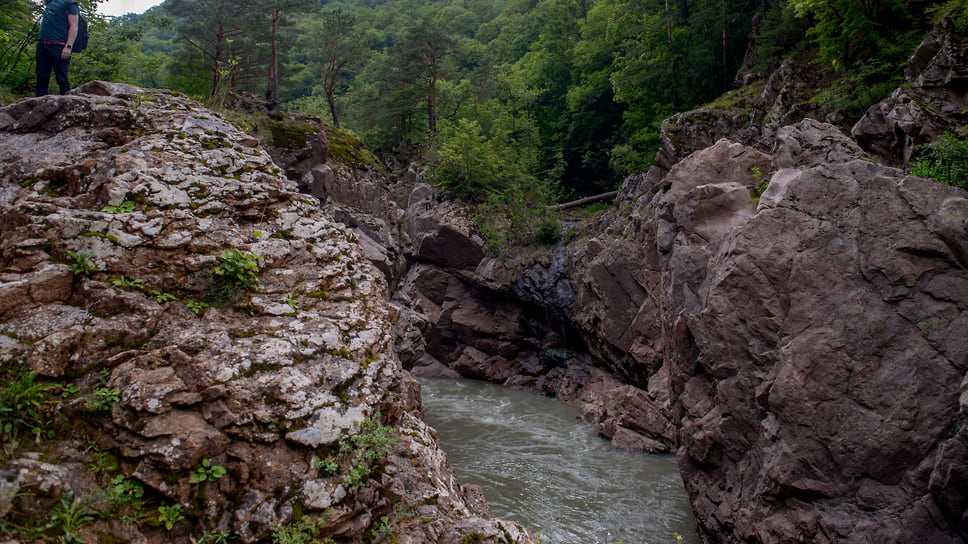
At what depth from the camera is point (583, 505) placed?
1073 centimetres

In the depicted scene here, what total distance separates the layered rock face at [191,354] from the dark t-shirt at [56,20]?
1.99 m

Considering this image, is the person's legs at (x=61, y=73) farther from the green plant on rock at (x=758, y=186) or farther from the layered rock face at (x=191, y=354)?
the green plant on rock at (x=758, y=186)

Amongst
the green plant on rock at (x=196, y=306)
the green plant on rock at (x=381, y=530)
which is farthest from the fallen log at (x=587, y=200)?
the green plant on rock at (x=381, y=530)

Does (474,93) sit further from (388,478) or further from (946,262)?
(388,478)

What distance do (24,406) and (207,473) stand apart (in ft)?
3.61

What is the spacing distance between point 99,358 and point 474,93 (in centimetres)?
3485

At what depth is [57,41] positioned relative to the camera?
22.9 feet

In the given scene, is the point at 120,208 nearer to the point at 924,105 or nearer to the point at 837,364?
the point at 837,364

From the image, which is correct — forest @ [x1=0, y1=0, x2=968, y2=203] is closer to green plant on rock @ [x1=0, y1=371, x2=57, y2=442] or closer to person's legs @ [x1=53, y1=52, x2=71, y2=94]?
person's legs @ [x1=53, y1=52, x2=71, y2=94]


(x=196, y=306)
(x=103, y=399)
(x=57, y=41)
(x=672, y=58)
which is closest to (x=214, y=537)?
(x=103, y=399)

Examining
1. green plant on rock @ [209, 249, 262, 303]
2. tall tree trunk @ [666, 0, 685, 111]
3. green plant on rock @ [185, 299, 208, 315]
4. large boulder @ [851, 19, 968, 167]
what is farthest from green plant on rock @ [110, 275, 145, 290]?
tall tree trunk @ [666, 0, 685, 111]

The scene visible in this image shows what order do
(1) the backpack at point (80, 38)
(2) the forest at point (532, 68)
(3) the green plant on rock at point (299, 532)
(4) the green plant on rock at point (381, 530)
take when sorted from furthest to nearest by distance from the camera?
1. (2) the forest at point (532, 68)
2. (1) the backpack at point (80, 38)
3. (4) the green plant on rock at point (381, 530)
4. (3) the green plant on rock at point (299, 532)

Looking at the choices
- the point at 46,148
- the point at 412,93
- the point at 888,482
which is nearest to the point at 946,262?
the point at 888,482

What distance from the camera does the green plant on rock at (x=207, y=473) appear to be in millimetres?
3139
